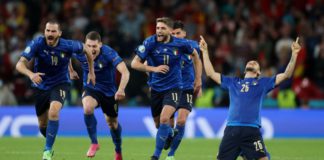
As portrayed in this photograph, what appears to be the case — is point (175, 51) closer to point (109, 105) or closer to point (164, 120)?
point (164, 120)

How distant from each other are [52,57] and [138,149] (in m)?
3.93

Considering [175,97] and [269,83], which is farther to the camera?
[175,97]

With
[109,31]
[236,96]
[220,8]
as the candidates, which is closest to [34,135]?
[109,31]

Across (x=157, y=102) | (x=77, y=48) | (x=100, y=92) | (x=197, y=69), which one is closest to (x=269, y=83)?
(x=157, y=102)

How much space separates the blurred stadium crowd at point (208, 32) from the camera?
22.6m

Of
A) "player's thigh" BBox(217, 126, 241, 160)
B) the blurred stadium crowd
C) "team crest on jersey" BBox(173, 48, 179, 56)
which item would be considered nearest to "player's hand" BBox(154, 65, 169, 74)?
"team crest on jersey" BBox(173, 48, 179, 56)

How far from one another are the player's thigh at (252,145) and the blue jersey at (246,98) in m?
0.18

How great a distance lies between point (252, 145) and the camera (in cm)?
1150

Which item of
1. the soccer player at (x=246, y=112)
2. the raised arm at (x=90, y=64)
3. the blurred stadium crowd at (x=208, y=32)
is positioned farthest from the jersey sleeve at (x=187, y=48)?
the blurred stadium crowd at (x=208, y=32)

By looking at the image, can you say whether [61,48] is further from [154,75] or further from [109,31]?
[109,31]

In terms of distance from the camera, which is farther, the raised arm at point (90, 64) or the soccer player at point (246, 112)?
the raised arm at point (90, 64)

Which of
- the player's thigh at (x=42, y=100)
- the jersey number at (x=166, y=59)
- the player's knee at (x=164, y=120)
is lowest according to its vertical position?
the player's knee at (x=164, y=120)

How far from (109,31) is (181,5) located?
8.37 feet

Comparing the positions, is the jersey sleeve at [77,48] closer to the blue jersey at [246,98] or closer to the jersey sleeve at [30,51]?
the jersey sleeve at [30,51]
